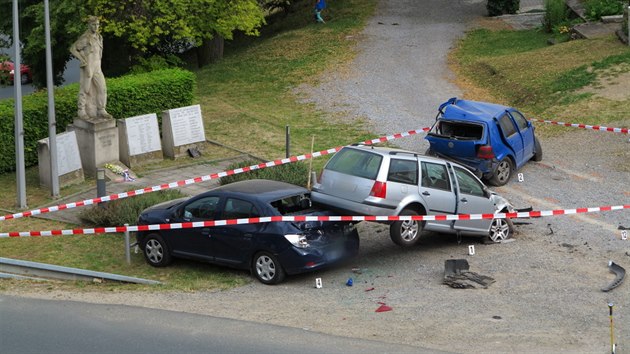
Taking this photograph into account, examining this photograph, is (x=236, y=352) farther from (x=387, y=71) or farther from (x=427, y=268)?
(x=387, y=71)

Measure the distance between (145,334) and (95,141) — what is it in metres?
9.94

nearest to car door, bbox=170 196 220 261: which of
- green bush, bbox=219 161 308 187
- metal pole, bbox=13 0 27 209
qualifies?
green bush, bbox=219 161 308 187

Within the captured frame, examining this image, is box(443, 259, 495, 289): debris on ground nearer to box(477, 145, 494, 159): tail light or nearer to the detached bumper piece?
the detached bumper piece

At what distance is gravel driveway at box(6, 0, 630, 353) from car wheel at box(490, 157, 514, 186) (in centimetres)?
20

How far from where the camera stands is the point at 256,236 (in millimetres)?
14758

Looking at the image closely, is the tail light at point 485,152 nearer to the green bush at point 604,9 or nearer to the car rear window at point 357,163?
the car rear window at point 357,163

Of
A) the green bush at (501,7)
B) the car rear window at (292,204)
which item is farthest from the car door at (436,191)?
the green bush at (501,7)

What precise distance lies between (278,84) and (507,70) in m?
6.92

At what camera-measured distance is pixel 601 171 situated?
21.0 metres

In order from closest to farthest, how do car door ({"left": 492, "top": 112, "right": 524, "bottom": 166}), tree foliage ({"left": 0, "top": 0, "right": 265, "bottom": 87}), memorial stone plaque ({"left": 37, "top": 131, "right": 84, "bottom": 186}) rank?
car door ({"left": 492, "top": 112, "right": 524, "bottom": 166})
memorial stone plaque ({"left": 37, "top": 131, "right": 84, "bottom": 186})
tree foliage ({"left": 0, "top": 0, "right": 265, "bottom": 87})

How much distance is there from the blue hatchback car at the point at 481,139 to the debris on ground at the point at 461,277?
192 inches

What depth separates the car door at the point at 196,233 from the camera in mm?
15398

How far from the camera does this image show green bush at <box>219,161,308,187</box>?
780 inches

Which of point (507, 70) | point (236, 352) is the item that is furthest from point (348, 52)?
point (236, 352)
